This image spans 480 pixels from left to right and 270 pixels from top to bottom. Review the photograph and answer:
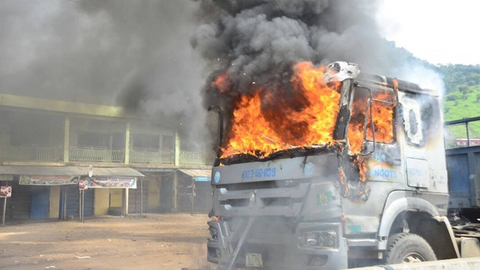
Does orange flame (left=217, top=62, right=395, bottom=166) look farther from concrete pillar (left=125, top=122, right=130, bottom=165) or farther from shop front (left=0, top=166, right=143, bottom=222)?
concrete pillar (left=125, top=122, right=130, bottom=165)

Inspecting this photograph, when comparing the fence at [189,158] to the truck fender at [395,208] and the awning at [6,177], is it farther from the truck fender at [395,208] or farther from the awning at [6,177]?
the truck fender at [395,208]

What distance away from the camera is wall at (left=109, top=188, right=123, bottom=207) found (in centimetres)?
2625

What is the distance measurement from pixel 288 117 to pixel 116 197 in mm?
22947

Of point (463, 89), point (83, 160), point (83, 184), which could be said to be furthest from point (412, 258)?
point (463, 89)

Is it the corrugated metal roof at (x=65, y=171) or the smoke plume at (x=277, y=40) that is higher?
the smoke plume at (x=277, y=40)

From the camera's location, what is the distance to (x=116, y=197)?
2647 centimetres

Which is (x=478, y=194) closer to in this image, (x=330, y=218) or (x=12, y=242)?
(x=330, y=218)

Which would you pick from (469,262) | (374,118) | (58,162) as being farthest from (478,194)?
(58,162)

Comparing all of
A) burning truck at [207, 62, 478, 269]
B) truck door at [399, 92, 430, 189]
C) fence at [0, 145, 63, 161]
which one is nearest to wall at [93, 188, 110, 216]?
fence at [0, 145, 63, 161]

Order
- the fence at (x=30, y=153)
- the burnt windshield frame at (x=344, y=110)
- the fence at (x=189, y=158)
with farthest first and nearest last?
the fence at (x=189, y=158), the fence at (x=30, y=153), the burnt windshield frame at (x=344, y=110)

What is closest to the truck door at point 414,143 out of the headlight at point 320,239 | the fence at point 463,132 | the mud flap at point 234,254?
the headlight at point 320,239

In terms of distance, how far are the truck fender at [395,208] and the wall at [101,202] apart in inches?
899

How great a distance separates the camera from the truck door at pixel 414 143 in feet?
16.8

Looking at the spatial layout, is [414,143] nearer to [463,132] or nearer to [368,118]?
[368,118]
